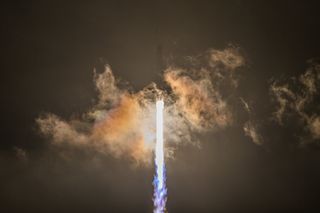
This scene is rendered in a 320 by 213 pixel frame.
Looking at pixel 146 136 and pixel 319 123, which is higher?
pixel 319 123

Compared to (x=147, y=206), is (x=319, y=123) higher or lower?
higher

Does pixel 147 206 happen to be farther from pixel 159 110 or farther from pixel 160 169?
pixel 159 110

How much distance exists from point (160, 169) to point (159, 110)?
22.3 feet

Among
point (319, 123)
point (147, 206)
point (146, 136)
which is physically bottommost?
point (147, 206)

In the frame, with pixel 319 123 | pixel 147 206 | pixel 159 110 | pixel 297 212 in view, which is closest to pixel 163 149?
pixel 159 110

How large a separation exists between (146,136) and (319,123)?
1929 centimetres

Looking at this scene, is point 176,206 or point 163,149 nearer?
point 163,149

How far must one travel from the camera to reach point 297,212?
52.4m

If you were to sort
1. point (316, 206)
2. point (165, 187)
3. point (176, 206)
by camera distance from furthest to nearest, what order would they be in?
1. point (316, 206)
2. point (176, 206)
3. point (165, 187)

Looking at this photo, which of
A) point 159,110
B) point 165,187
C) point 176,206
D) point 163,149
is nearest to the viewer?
point 159,110

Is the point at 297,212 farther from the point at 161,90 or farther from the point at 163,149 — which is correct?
the point at 161,90

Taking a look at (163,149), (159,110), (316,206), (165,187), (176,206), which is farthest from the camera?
(316,206)

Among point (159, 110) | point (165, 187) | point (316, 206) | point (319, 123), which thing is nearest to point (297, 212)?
point (316, 206)

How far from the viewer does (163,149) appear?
133ft
